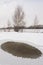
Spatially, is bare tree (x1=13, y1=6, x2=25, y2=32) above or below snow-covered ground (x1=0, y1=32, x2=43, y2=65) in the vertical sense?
above

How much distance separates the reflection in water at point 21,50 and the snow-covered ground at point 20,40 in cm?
4

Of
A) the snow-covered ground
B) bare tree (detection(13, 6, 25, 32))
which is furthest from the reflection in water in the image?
bare tree (detection(13, 6, 25, 32))

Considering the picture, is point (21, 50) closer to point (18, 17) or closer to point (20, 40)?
point (20, 40)

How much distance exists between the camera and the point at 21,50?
66.6 inches

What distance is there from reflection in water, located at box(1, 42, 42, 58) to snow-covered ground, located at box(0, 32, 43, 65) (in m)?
0.04

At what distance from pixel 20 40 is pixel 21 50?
0.10 meters

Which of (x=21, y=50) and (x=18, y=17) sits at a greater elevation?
(x=18, y=17)

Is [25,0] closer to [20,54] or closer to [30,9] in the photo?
[30,9]

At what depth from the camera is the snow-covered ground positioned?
5.33ft

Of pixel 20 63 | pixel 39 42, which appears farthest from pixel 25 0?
pixel 20 63

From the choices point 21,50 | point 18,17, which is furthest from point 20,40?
point 18,17

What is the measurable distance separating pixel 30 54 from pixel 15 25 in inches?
12.9

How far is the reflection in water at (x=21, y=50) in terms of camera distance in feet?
5.49

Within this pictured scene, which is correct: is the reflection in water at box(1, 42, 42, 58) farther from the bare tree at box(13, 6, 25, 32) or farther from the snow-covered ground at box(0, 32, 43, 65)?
the bare tree at box(13, 6, 25, 32)
